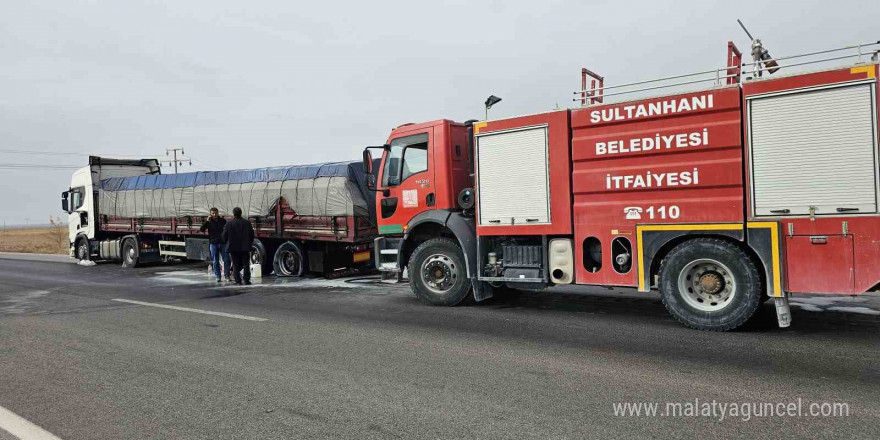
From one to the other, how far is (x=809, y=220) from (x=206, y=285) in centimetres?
1094

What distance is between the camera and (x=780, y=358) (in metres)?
5.19

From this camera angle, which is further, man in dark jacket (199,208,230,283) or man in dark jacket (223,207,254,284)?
man in dark jacket (199,208,230,283)

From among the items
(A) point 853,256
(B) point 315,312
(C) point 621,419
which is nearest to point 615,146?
(A) point 853,256

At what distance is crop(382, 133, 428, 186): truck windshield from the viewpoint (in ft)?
29.5

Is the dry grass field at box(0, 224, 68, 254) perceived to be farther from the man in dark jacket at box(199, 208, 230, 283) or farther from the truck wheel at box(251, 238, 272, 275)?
the man in dark jacket at box(199, 208, 230, 283)

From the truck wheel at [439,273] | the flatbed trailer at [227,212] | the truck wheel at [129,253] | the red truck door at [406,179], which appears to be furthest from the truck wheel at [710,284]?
the truck wheel at [129,253]

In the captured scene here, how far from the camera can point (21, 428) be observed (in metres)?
3.76

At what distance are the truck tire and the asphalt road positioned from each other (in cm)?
1199

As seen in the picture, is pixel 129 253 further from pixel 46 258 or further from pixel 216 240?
pixel 46 258

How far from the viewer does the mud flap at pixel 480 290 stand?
8.43 metres

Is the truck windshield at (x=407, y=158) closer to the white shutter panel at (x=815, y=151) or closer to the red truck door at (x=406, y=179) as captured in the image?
the red truck door at (x=406, y=179)

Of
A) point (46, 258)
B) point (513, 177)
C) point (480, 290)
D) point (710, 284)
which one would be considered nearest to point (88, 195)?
point (46, 258)

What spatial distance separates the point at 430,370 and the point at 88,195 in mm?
18494

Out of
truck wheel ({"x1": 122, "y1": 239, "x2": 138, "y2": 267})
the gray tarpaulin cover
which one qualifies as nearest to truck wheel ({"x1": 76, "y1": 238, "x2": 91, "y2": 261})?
the gray tarpaulin cover
